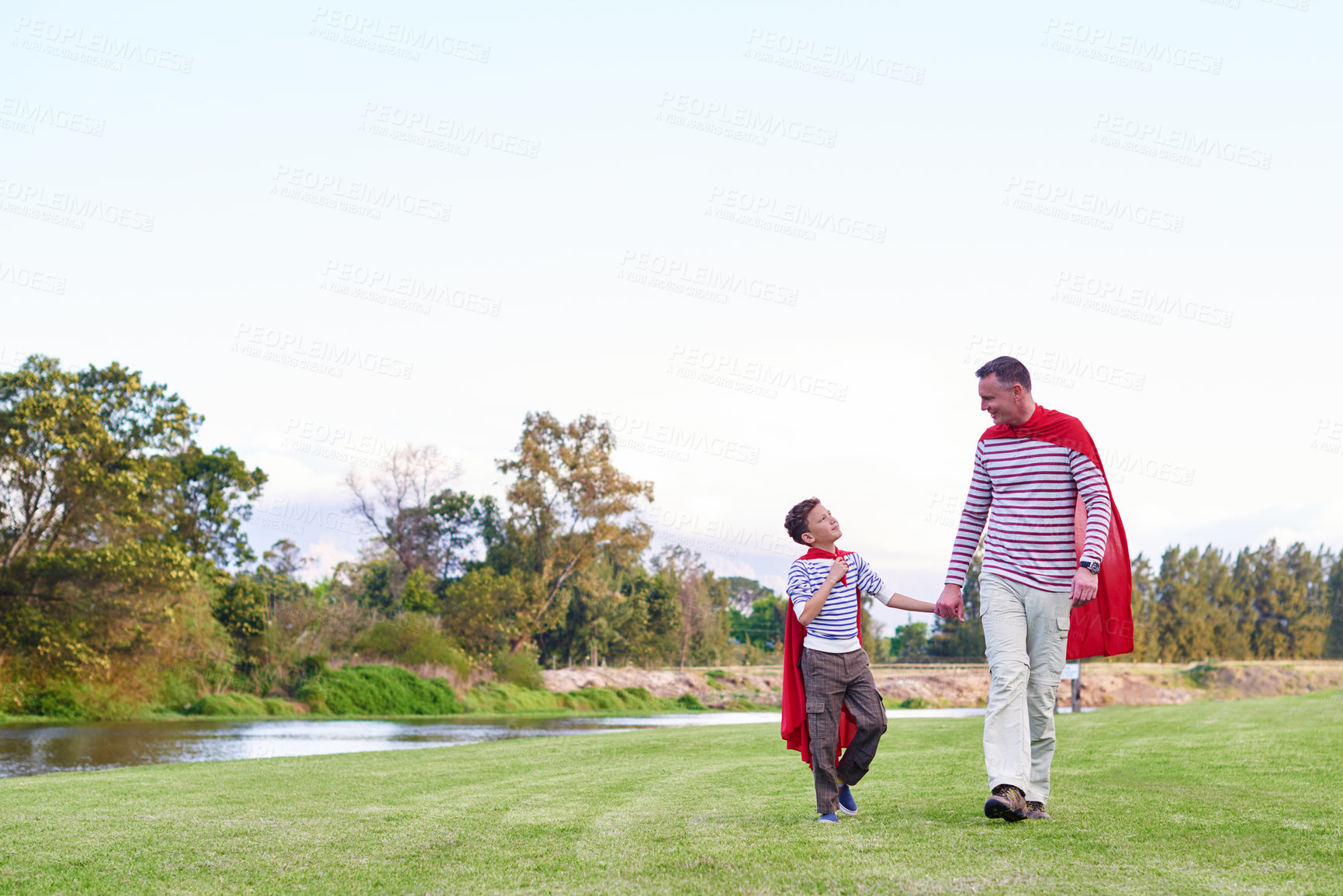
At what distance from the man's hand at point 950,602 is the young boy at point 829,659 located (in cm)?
17

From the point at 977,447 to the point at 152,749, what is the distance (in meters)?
18.5

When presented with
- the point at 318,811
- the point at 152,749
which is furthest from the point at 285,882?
the point at 152,749

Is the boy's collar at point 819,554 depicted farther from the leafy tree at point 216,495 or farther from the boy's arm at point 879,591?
the leafy tree at point 216,495

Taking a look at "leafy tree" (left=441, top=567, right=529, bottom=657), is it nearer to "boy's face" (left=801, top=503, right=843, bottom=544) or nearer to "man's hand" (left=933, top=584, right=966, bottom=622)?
"boy's face" (left=801, top=503, right=843, bottom=544)

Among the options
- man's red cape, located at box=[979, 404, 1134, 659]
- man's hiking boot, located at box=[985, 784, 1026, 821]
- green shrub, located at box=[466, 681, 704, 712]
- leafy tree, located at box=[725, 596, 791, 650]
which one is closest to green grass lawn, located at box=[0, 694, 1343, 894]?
man's hiking boot, located at box=[985, 784, 1026, 821]

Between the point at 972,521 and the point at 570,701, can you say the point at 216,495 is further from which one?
the point at 972,521

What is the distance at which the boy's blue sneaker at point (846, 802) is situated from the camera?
226 inches

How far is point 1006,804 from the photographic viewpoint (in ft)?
16.4

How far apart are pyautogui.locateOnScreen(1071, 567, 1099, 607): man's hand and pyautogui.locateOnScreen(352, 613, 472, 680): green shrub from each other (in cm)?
4054

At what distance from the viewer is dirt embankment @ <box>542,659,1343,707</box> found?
5950cm

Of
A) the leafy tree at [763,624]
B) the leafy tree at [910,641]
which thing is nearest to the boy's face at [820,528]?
the leafy tree at [763,624]

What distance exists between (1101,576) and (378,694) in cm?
3686

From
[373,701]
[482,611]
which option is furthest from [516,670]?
[373,701]

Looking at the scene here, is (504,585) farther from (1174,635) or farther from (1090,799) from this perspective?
(1174,635)
